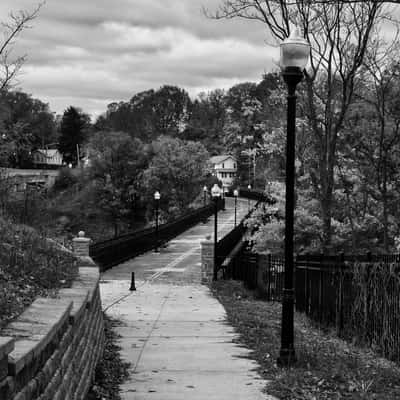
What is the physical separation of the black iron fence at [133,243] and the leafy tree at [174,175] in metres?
9.51

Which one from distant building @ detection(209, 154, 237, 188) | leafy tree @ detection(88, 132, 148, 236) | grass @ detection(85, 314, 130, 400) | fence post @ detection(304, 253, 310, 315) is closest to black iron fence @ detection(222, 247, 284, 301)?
fence post @ detection(304, 253, 310, 315)

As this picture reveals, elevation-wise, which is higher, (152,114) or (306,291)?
(152,114)

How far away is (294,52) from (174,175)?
5435 centimetres

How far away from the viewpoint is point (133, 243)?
3394 cm

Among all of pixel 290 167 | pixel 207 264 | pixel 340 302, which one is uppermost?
pixel 290 167

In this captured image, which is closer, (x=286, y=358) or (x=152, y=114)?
(x=286, y=358)

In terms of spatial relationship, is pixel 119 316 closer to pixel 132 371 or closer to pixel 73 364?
pixel 132 371

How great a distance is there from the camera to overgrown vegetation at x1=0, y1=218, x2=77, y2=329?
15.2 feet

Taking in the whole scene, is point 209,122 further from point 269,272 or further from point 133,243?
point 269,272

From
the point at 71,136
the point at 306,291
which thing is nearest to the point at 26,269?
the point at 306,291

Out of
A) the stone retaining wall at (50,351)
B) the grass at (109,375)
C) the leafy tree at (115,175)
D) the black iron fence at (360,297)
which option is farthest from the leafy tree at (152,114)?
the stone retaining wall at (50,351)

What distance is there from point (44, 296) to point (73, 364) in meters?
0.67

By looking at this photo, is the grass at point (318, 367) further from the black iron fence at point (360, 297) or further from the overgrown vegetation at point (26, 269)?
the overgrown vegetation at point (26, 269)

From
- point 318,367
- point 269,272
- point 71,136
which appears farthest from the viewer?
point 71,136
